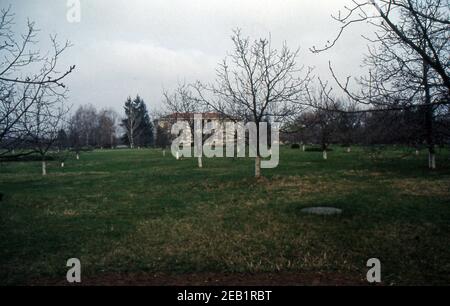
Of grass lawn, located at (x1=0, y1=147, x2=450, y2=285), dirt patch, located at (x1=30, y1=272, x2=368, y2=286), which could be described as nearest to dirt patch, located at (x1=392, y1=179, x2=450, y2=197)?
grass lawn, located at (x1=0, y1=147, x2=450, y2=285)

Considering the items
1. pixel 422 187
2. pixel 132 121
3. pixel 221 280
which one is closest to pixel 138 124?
pixel 132 121

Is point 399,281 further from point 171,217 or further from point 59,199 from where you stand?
point 59,199

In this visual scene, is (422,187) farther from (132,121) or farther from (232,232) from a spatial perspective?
(132,121)

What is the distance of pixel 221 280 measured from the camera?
5.39 metres

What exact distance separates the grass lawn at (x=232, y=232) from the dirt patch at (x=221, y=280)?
5 centimetres

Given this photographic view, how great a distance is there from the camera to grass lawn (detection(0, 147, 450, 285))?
19.3ft

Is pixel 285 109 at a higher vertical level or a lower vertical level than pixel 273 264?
higher

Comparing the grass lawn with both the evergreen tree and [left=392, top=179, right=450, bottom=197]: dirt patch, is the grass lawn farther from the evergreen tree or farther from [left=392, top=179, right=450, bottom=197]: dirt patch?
the evergreen tree

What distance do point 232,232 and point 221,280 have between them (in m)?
2.74

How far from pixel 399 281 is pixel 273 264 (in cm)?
200

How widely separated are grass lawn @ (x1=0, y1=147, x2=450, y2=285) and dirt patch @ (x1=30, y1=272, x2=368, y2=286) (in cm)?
5

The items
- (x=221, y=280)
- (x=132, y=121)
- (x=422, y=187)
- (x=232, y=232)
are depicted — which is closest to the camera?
(x=221, y=280)
